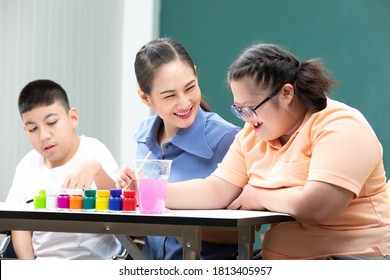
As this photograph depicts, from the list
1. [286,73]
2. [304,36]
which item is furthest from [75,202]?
[304,36]

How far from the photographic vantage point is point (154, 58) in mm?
2652

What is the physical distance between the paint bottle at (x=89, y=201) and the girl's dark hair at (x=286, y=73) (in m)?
0.56

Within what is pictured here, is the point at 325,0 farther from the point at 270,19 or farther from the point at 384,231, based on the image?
the point at 384,231

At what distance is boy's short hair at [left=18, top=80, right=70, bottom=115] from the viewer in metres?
3.10

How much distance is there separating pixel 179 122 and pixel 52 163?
69cm

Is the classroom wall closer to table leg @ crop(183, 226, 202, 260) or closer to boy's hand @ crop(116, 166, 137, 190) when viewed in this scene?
boy's hand @ crop(116, 166, 137, 190)

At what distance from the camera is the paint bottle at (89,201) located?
82.9 inches

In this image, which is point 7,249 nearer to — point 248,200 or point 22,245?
point 22,245

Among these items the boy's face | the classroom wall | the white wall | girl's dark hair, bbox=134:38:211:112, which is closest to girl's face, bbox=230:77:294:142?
girl's dark hair, bbox=134:38:211:112

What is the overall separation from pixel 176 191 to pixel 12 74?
7.31 feet

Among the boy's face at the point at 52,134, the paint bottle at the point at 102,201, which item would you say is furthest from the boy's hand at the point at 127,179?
the boy's face at the point at 52,134

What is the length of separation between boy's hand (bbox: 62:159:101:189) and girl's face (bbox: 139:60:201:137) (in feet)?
1.19

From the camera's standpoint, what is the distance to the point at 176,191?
237 cm
